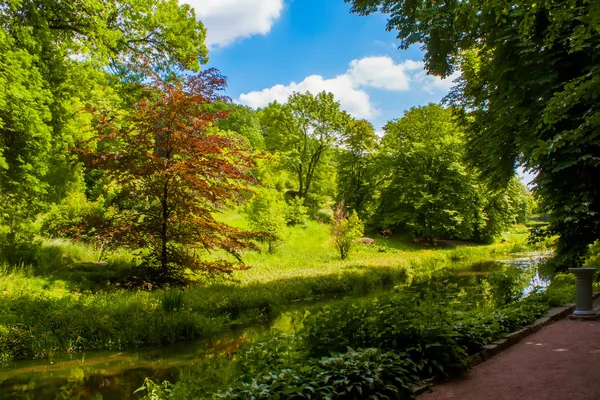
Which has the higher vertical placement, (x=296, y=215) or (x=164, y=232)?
(x=296, y=215)

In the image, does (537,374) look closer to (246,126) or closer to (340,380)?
(340,380)

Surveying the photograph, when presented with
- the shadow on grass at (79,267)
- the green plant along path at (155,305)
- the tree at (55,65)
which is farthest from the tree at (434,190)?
the shadow on grass at (79,267)

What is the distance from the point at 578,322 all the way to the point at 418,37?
28.1ft

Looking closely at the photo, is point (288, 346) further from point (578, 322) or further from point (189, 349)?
point (578, 322)

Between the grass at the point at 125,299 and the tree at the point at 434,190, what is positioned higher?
the tree at the point at 434,190

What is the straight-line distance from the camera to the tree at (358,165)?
118ft

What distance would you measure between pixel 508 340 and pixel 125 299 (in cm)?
822

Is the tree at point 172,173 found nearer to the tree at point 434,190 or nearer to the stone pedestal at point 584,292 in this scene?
the stone pedestal at point 584,292

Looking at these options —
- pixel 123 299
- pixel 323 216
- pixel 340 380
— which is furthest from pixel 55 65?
pixel 323 216

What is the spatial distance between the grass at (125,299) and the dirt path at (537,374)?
601 centimetres

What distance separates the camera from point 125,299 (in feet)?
31.8

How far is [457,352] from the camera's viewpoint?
5.00 meters

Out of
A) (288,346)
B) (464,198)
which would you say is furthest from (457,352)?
(464,198)

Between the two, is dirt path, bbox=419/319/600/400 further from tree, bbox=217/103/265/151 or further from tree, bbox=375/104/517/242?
tree, bbox=217/103/265/151
